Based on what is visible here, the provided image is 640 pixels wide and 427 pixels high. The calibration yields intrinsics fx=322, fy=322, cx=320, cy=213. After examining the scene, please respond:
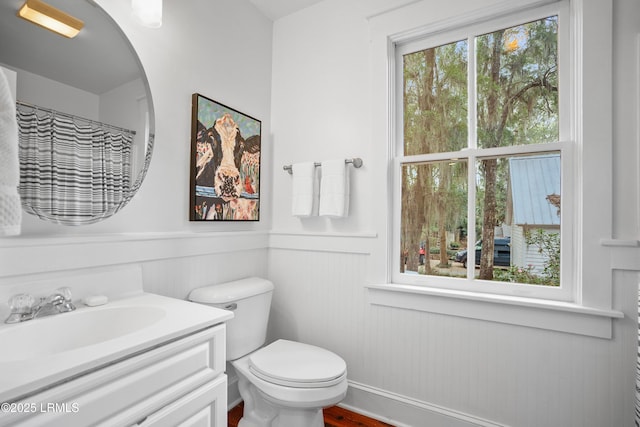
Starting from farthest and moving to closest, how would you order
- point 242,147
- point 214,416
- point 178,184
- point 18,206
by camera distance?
point 242,147 < point 178,184 < point 214,416 < point 18,206

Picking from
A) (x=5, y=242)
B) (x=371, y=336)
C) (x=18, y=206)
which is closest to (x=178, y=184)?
(x=5, y=242)

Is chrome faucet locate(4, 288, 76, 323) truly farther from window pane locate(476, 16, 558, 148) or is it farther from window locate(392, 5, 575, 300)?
window pane locate(476, 16, 558, 148)

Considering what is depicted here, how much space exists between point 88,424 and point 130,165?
92 cm

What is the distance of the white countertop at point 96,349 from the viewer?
0.64 meters

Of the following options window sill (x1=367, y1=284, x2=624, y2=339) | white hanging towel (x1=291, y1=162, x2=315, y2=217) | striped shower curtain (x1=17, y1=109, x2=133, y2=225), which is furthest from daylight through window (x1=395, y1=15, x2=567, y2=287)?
striped shower curtain (x1=17, y1=109, x2=133, y2=225)

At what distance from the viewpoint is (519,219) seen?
4.94ft

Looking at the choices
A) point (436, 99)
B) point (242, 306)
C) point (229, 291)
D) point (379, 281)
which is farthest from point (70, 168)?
point (436, 99)

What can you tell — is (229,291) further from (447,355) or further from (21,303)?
(447,355)

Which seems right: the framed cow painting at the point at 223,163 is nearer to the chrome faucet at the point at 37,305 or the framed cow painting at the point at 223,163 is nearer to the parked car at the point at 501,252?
the chrome faucet at the point at 37,305

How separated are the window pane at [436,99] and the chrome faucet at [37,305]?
163cm

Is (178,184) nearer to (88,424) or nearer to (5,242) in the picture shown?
(5,242)

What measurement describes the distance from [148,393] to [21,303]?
0.49 m

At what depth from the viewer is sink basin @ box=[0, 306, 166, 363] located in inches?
35.3

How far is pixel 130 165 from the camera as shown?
1310 mm
